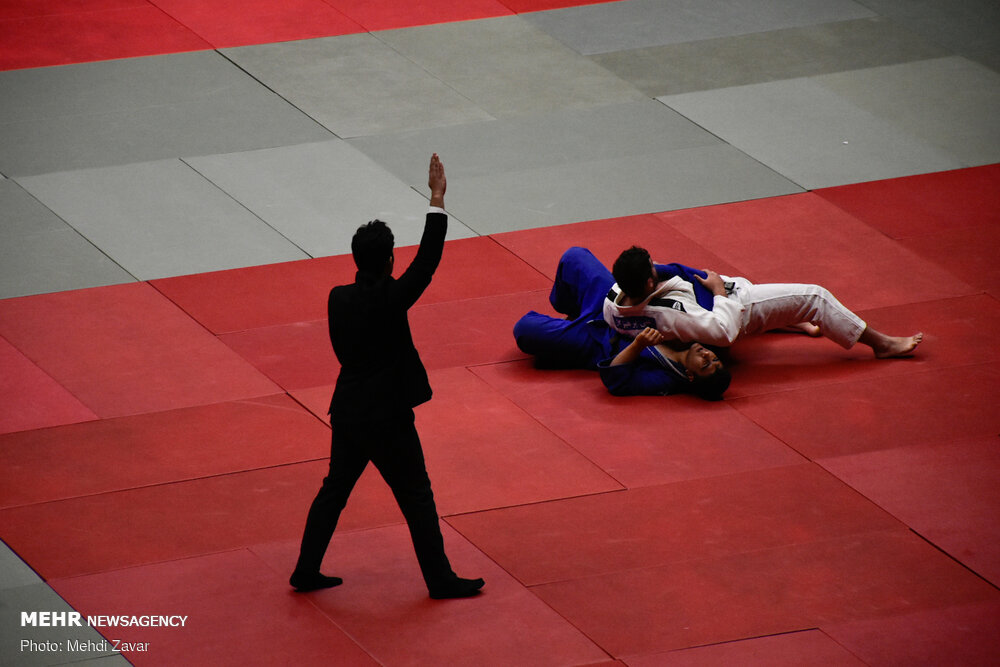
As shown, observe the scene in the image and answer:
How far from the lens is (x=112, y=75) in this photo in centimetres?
1427

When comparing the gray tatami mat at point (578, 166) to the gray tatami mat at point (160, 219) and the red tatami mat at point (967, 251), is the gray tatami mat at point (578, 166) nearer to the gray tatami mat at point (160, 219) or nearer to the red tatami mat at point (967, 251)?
the red tatami mat at point (967, 251)

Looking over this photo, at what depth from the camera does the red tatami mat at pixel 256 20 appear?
1526cm

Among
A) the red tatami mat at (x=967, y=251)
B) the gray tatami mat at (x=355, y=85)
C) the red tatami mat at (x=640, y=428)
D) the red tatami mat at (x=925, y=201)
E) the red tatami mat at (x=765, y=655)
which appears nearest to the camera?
the red tatami mat at (x=765, y=655)

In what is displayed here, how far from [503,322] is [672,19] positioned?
7.18 metres

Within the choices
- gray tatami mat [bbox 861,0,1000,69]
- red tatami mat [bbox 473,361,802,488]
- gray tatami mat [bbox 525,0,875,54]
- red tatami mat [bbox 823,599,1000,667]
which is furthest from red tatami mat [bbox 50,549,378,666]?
gray tatami mat [bbox 861,0,1000,69]

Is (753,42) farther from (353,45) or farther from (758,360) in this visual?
(758,360)

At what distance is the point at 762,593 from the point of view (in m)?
7.29

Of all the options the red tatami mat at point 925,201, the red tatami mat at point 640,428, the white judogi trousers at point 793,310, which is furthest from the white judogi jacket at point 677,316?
the red tatami mat at point 925,201

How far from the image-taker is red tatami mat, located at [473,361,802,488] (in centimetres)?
849

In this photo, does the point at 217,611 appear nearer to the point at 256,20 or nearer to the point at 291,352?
the point at 291,352

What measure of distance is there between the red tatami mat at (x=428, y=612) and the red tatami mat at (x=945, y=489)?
2242 millimetres

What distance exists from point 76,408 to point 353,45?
720 centimetres

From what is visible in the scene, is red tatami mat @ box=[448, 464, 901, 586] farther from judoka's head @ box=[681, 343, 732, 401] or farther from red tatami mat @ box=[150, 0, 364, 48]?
red tatami mat @ box=[150, 0, 364, 48]

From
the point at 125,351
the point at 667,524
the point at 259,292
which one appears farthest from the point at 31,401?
the point at 667,524
